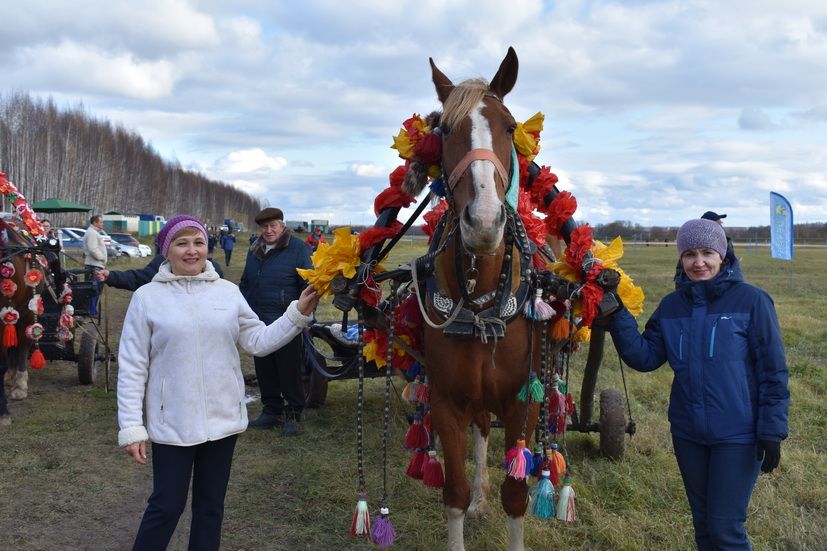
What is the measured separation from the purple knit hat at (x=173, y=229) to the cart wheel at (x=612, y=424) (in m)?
3.17

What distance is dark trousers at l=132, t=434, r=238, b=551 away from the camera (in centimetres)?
260

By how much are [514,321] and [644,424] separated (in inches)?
121

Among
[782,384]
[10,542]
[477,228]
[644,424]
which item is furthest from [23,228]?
[782,384]

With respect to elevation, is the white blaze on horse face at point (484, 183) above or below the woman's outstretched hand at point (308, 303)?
above

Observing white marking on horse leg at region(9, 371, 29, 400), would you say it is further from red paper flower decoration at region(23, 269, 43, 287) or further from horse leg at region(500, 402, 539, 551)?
horse leg at region(500, 402, 539, 551)

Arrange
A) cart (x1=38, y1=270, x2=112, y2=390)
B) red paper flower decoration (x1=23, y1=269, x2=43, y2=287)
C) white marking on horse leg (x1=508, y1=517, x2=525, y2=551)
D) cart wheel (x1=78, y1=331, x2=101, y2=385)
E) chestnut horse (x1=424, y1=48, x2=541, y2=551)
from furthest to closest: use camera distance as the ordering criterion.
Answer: cart wheel (x1=78, y1=331, x2=101, y2=385) → cart (x1=38, y1=270, x2=112, y2=390) → red paper flower decoration (x1=23, y1=269, x2=43, y2=287) → white marking on horse leg (x1=508, y1=517, x2=525, y2=551) → chestnut horse (x1=424, y1=48, x2=541, y2=551)

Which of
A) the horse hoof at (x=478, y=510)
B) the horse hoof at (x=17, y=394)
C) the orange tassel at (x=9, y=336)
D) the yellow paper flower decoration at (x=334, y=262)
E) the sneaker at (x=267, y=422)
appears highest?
the yellow paper flower decoration at (x=334, y=262)

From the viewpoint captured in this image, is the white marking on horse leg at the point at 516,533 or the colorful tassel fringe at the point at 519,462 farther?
the white marking on horse leg at the point at 516,533

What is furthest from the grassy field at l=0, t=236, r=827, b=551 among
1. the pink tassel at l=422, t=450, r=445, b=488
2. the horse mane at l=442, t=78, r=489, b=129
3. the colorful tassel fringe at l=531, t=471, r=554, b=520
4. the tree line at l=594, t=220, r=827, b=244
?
the tree line at l=594, t=220, r=827, b=244

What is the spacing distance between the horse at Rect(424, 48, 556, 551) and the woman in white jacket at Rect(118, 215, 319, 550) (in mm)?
1026

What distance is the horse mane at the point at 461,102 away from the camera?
2865 millimetres

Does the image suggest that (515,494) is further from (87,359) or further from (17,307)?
(87,359)

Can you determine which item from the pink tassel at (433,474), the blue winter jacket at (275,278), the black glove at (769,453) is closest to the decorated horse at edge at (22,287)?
the blue winter jacket at (275,278)

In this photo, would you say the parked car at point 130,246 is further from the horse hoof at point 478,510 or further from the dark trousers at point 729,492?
the dark trousers at point 729,492
